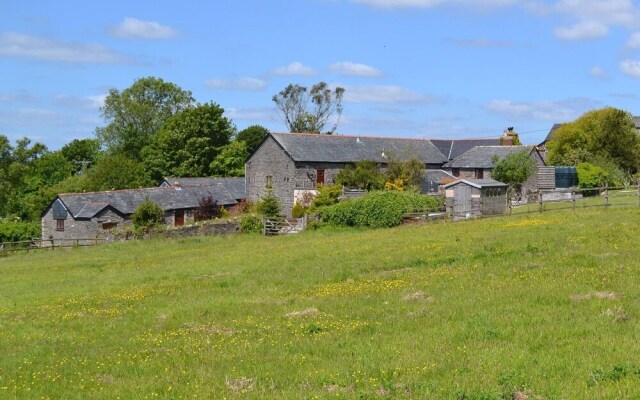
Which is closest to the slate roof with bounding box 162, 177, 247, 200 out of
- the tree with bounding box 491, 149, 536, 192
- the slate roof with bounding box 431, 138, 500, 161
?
the slate roof with bounding box 431, 138, 500, 161

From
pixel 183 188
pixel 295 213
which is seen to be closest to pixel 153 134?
pixel 183 188

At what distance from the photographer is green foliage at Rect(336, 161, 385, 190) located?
2601 inches

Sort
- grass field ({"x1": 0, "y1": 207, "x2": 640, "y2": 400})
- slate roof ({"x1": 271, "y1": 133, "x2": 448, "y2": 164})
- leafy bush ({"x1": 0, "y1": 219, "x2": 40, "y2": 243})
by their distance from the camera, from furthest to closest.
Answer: leafy bush ({"x1": 0, "y1": 219, "x2": 40, "y2": 243}), slate roof ({"x1": 271, "y1": 133, "x2": 448, "y2": 164}), grass field ({"x1": 0, "y1": 207, "x2": 640, "y2": 400})

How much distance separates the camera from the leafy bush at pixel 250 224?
5359 centimetres

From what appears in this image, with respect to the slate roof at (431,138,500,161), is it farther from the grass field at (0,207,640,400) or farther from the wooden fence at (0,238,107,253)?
the grass field at (0,207,640,400)

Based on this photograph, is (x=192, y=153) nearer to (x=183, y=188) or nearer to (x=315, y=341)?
(x=183, y=188)

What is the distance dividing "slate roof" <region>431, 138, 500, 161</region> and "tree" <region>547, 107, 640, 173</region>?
10869 millimetres

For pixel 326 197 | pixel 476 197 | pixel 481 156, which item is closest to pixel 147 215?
pixel 326 197

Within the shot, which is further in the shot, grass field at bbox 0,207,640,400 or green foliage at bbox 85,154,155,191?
green foliage at bbox 85,154,155,191

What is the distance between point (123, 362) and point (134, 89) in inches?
4299

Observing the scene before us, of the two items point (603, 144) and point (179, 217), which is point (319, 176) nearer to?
point (179, 217)

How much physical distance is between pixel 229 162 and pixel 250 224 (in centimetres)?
4464

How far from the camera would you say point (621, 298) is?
15.0 metres

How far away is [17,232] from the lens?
74.8 m
